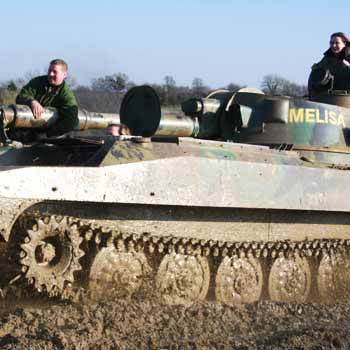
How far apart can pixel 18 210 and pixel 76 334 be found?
4.50 feet

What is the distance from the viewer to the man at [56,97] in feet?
31.5

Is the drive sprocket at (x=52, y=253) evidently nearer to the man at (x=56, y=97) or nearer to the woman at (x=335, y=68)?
the man at (x=56, y=97)

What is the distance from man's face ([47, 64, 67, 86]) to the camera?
9461 millimetres

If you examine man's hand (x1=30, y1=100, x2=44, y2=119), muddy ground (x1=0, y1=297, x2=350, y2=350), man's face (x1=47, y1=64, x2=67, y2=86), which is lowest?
muddy ground (x1=0, y1=297, x2=350, y2=350)

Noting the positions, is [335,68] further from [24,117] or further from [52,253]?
[52,253]

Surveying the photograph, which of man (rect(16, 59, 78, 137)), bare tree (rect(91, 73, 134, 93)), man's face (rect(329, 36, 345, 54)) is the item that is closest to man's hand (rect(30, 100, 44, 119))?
man (rect(16, 59, 78, 137))

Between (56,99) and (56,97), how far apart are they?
0.09ft

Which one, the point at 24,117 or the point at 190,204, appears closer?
the point at 190,204

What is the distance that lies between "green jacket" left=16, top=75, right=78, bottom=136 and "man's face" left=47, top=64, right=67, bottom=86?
11 centimetres

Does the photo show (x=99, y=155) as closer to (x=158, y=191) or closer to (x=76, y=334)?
(x=158, y=191)

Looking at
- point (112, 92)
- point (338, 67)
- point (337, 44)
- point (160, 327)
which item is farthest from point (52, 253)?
point (112, 92)

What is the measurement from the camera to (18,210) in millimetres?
6859

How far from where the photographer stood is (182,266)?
8.30 meters

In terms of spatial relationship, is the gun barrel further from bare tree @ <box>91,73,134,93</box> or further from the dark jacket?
bare tree @ <box>91,73,134,93</box>
